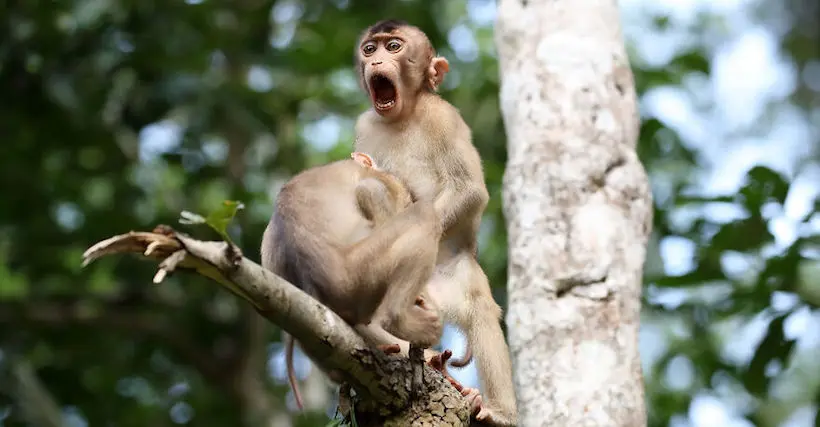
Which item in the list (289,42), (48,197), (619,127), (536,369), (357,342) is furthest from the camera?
(289,42)

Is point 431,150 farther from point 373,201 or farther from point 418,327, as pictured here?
point 418,327

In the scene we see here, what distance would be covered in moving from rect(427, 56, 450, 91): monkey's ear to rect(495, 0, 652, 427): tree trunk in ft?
1.16

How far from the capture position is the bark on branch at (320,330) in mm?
3035

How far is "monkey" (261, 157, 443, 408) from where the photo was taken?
14.0 ft

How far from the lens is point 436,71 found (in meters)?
6.09

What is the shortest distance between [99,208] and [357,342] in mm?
5896

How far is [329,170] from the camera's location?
4676 millimetres

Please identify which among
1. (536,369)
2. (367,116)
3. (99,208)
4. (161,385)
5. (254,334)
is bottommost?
(161,385)

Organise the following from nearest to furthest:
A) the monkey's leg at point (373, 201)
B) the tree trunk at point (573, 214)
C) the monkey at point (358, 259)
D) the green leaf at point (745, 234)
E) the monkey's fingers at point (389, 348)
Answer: the monkey's fingers at point (389, 348), the monkey at point (358, 259), the monkey's leg at point (373, 201), the tree trunk at point (573, 214), the green leaf at point (745, 234)

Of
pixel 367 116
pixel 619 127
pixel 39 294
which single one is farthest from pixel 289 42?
pixel 619 127

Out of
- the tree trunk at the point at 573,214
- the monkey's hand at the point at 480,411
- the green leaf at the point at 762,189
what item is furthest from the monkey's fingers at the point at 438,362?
the green leaf at the point at 762,189

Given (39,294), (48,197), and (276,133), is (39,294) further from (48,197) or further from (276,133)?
(276,133)

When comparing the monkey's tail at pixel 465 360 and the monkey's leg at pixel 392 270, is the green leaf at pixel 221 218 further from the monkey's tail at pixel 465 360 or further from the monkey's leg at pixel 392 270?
the monkey's tail at pixel 465 360

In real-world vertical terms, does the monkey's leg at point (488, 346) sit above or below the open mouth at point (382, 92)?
below
